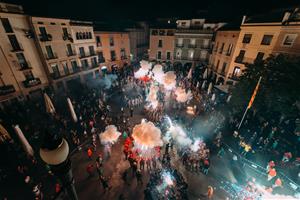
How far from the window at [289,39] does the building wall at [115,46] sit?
28694mm

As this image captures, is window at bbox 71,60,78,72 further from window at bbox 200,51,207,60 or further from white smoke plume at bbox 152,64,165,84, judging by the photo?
window at bbox 200,51,207,60

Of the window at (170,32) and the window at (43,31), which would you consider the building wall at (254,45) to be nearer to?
the window at (170,32)

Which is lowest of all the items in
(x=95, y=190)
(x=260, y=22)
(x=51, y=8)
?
(x=95, y=190)

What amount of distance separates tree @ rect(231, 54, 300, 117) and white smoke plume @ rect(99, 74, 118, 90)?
2039cm

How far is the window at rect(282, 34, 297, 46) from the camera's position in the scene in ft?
56.7

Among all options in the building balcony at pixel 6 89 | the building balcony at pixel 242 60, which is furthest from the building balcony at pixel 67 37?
the building balcony at pixel 242 60

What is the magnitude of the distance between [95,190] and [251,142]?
1454 cm

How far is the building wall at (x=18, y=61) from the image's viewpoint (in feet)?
60.0

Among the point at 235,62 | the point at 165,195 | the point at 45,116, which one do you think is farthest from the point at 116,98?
the point at 235,62

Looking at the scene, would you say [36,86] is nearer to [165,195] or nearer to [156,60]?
[165,195]

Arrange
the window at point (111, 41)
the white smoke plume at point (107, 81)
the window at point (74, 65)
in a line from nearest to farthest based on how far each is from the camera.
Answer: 1. the window at point (74, 65)
2. the white smoke plume at point (107, 81)
3. the window at point (111, 41)

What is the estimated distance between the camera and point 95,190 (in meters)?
10.7

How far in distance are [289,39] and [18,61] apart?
34.7 metres

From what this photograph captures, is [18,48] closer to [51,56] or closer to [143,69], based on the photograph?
[51,56]
